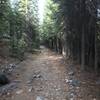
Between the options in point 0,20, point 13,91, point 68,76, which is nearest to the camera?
point 13,91

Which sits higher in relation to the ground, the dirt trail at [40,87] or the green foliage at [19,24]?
the green foliage at [19,24]

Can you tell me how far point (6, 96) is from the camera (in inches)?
372

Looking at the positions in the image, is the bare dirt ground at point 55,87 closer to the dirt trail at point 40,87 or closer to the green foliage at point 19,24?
the dirt trail at point 40,87

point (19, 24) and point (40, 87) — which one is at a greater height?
point (19, 24)

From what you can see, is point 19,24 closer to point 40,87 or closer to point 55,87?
point 40,87

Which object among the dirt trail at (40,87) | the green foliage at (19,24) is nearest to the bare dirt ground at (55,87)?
the dirt trail at (40,87)

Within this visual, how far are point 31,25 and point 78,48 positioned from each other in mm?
27164

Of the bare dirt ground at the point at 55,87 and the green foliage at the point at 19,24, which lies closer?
the bare dirt ground at the point at 55,87

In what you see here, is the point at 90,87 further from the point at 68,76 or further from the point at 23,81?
the point at 23,81

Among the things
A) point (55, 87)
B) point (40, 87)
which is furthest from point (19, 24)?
point (55, 87)

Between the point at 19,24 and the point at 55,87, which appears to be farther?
the point at 19,24

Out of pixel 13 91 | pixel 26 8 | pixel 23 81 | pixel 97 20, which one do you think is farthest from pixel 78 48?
pixel 26 8

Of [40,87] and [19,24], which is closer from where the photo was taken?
[40,87]

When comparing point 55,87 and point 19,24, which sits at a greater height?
point 19,24
